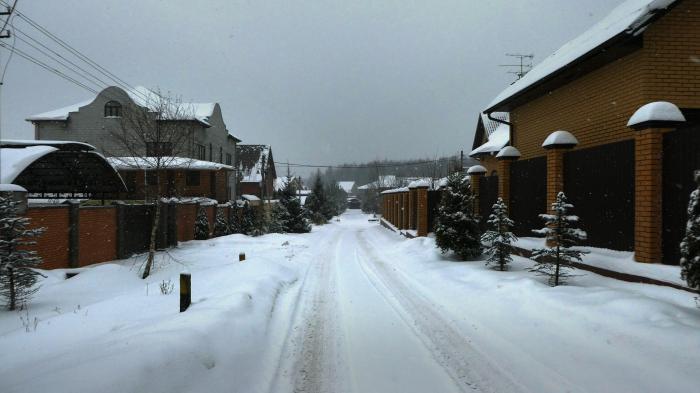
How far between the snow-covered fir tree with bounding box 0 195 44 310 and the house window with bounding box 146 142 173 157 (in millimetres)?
5501

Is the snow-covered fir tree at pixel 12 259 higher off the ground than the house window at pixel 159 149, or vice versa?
the house window at pixel 159 149

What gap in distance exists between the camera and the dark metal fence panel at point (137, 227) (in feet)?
46.4

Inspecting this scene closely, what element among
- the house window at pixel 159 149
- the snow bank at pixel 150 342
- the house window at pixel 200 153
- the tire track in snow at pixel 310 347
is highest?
the house window at pixel 200 153

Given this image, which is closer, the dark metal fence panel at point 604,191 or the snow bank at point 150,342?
the snow bank at point 150,342

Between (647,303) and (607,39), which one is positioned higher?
(607,39)

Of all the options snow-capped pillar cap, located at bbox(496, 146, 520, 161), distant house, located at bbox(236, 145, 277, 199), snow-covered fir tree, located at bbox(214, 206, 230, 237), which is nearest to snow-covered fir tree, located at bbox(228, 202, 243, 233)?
snow-covered fir tree, located at bbox(214, 206, 230, 237)

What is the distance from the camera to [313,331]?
5504 mm

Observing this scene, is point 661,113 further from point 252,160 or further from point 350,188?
point 350,188

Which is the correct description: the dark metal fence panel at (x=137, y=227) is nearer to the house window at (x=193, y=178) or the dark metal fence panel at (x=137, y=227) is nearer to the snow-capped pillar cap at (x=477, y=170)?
the snow-capped pillar cap at (x=477, y=170)

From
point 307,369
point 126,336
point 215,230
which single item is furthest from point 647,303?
point 215,230

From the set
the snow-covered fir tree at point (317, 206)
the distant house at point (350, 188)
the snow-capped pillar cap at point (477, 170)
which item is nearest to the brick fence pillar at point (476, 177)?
the snow-capped pillar cap at point (477, 170)

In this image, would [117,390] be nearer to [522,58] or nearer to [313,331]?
[313,331]

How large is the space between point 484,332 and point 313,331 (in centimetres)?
231

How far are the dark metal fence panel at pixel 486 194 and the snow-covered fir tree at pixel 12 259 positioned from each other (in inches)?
428
